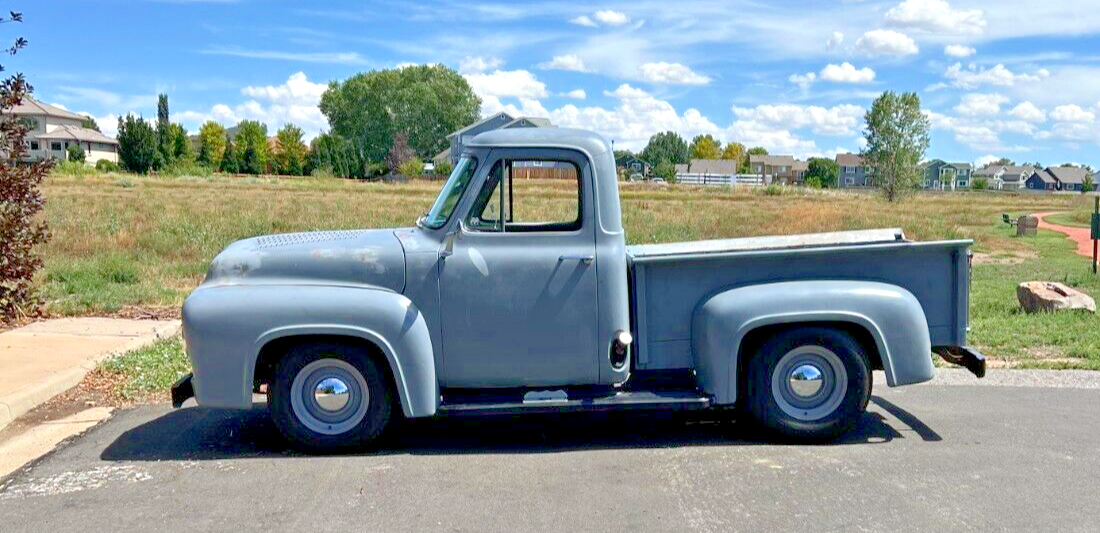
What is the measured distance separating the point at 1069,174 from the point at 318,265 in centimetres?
14872

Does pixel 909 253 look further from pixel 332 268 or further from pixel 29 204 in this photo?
pixel 29 204

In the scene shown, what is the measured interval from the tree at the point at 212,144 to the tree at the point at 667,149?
51663mm

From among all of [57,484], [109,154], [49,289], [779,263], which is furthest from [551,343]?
[109,154]

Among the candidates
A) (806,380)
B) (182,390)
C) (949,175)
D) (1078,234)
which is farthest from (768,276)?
(949,175)

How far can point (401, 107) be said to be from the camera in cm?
10294

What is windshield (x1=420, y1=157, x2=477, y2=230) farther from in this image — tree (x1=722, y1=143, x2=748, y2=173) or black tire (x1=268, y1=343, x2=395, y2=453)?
tree (x1=722, y1=143, x2=748, y2=173)

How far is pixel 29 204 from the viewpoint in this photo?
29.7 ft

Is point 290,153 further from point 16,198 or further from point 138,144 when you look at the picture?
point 16,198

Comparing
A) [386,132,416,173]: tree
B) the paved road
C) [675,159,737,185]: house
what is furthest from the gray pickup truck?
[675,159,737,185]: house

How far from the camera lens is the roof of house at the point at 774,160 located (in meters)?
134

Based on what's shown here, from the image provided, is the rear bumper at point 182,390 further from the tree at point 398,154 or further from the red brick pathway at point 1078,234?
the tree at point 398,154

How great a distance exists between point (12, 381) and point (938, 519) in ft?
21.6

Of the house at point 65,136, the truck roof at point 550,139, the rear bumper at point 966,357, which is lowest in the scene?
the rear bumper at point 966,357

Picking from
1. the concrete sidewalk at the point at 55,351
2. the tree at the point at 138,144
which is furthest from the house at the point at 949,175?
the concrete sidewalk at the point at 55,351
